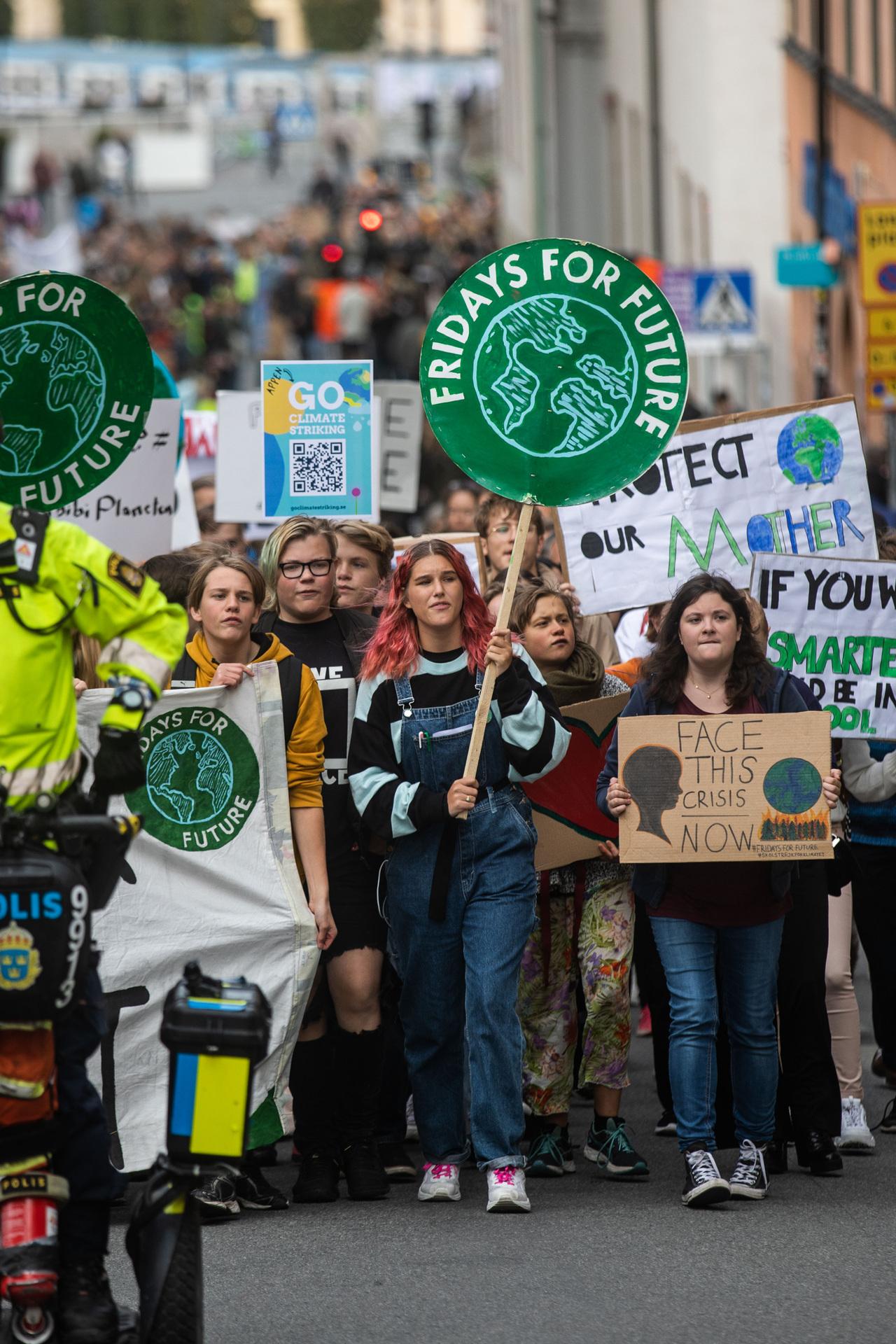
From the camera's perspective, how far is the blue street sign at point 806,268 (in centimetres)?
2300

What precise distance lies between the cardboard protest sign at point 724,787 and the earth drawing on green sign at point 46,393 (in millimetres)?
1937

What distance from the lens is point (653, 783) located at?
7.17m

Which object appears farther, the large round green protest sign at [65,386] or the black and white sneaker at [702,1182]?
the large round green protest sign at [65,386]

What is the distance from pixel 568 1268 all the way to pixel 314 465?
4395 mm

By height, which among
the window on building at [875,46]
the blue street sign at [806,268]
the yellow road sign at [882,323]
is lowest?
the yellow road sign at [882,323]

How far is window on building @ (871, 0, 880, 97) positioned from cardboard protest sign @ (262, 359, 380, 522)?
1800 cm

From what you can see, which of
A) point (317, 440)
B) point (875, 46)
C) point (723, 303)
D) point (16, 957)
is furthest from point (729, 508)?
point (875, 46)

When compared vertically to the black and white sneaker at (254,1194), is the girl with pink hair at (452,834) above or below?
above

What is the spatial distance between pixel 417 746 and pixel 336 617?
81cm


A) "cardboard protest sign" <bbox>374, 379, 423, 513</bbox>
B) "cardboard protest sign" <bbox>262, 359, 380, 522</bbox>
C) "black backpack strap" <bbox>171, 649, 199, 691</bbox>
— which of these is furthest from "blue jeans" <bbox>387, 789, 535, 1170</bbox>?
"cardboard protest sign" <bbox>374, 379, 423, 513</bbox>

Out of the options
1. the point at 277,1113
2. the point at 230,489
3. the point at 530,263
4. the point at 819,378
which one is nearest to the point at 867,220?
the point at 819,378

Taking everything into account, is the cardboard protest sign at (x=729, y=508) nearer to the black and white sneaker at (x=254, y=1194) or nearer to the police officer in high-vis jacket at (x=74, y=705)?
the black and white sneaker at (x=254, y=1194)

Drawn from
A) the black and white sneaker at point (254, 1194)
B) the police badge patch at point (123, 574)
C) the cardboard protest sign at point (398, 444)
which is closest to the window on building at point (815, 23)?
the cardboard protest sign at point (398, 444)

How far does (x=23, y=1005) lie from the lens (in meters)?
5.10
